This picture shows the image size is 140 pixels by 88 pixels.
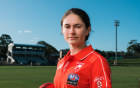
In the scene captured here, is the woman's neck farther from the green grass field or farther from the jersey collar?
the green grass field

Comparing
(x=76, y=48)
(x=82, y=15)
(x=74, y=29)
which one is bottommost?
(x=76, y=48)

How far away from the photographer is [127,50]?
11375cm

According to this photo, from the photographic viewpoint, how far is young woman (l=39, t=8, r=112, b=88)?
1.67 metres

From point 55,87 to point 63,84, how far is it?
0.63 feet

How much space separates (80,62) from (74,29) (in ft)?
1.02

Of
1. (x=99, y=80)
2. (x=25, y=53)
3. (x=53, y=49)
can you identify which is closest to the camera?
(x=99, y=80)

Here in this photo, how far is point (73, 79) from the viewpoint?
1777 millimetres

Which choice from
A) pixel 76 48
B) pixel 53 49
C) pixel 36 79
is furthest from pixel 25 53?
pixel 76 48

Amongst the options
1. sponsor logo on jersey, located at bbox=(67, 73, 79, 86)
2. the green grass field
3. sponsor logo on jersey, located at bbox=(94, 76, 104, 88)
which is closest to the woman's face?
sponsor logo on jersey, located at bbox=(67, 73, 79, 86)

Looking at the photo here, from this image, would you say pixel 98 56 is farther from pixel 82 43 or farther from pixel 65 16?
pixel 65 16

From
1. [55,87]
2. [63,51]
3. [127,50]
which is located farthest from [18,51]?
[55,87]

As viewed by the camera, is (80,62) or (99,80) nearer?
(99,80)

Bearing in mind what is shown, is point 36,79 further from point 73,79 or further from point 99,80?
point 99,80

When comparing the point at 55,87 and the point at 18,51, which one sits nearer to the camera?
the point at 55,87
